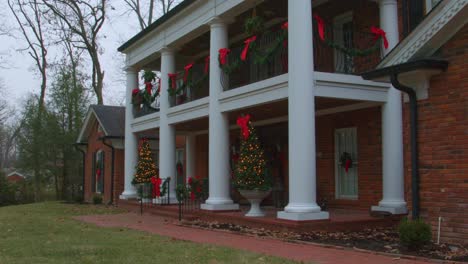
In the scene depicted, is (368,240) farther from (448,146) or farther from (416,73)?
(416,73)

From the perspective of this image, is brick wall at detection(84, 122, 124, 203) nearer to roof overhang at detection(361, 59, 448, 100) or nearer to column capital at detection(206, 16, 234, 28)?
column capital at detection(206, 16, 234, 28)

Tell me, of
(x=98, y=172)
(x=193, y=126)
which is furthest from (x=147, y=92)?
(x=98, y=172)

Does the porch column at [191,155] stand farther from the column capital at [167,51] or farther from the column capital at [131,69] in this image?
the column capital at [167,51]

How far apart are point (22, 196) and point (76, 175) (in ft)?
12.5

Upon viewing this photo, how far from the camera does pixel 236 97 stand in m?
13.6

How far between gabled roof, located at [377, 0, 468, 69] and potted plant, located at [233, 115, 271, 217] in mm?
4321

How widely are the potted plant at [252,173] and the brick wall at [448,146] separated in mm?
4305

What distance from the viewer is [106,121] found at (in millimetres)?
25344

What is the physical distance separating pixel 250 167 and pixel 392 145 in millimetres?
3313

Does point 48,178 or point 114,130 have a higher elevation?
point 114,130

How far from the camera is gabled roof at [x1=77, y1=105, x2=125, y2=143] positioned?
80.2 feet

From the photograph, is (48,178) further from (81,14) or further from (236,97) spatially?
→ (236,97)

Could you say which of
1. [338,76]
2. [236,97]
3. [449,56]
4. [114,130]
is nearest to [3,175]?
[114,130]

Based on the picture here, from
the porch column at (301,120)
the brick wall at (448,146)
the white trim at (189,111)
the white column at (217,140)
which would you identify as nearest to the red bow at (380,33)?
the porch column at (301,120)
